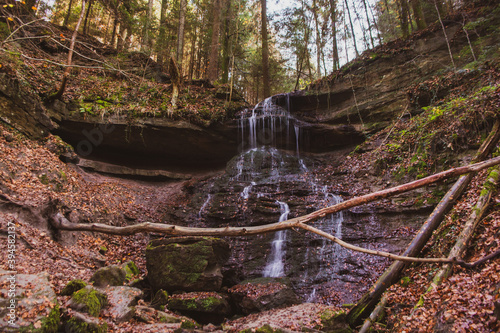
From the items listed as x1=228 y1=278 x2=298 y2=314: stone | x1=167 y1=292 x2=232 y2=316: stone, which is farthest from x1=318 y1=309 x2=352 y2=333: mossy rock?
x1=167 y1=292 x2=232 y2=316: stone

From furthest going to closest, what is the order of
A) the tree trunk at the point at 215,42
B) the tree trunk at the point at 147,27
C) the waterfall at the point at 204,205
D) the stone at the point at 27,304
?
1. the tree trunk at the point at 215,42
2. the tree trunk at the point at 147,27
3. the waterfall at the point at 204,205
4. the stone at the point at 27,304

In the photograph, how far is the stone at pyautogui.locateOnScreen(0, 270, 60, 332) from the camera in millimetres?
3037

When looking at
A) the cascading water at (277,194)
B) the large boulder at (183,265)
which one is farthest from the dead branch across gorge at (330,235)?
the cascading water at (277,194)

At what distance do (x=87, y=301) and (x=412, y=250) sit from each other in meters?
6.23

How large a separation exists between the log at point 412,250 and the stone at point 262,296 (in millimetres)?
1536

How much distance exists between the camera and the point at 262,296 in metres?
6.07

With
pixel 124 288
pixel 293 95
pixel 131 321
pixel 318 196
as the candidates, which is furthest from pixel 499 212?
pixel 293 95

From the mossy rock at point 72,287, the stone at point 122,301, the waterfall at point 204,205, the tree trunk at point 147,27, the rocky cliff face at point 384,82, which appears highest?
the tree trunk at point 147,27

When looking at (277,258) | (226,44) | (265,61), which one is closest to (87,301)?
(277,258)

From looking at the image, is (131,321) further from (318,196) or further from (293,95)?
(293,95)

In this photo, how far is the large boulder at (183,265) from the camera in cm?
649

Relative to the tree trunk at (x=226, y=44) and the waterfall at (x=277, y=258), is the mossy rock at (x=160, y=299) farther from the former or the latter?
the tree trunk at (x=226, y=44)

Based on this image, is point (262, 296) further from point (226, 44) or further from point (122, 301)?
point (226, 44)

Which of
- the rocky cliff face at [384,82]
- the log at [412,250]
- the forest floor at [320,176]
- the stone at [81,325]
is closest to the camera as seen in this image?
the stone at [81,325]
